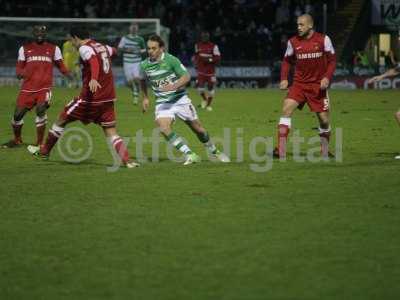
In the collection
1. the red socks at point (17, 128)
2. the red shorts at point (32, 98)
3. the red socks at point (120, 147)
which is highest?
the red shorts at point (32, 98)

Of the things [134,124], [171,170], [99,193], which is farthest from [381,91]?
[99,193]

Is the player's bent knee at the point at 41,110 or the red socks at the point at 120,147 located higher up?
the player's bent knee at the point at 41,110

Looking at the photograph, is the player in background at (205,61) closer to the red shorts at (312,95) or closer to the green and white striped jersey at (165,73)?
the red shorts at (312,95)

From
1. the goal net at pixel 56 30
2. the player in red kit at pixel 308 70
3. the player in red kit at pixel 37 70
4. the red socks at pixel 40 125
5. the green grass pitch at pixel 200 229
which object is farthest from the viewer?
the goal net at pixel 56 30

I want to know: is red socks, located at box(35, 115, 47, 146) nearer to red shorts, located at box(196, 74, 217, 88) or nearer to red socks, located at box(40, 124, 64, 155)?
red socks, located at box(40, 124, 64, 155)

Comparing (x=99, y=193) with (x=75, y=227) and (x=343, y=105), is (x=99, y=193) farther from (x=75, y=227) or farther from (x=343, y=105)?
(x=343, y=105)

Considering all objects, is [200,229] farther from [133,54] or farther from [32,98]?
[133,54]

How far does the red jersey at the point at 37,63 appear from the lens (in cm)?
1555

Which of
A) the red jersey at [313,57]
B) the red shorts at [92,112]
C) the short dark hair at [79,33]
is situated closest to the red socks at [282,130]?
the red jersey at [313,57]

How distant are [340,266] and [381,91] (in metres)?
28.6

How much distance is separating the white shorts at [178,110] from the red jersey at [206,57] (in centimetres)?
1427

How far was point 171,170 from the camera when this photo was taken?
40.9ft

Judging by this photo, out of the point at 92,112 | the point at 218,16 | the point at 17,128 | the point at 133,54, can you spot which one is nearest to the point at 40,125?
the point at 17,128

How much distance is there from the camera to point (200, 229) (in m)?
8.30
